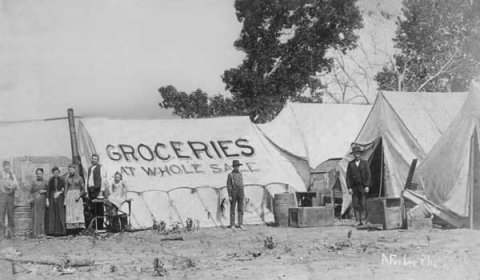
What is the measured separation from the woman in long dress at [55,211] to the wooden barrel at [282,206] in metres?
4.41

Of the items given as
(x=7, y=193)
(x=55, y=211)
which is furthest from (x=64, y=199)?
(x=7, y=193)

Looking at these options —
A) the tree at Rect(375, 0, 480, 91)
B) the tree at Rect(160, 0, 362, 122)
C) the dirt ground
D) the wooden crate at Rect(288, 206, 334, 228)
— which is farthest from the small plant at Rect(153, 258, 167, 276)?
the tree at Rect(375, 0, 480, 91)

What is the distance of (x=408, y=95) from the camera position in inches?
653

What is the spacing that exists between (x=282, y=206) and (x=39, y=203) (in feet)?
16.2

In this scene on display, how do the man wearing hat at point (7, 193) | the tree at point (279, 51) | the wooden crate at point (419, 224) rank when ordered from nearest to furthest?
the wooden crate at point (419, 224) → the man wearing hat at point (7, 193) → the tree at point (279, 51)

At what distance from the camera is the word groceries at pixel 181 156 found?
15.4 metres

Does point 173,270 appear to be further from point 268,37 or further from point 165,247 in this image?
point 268,37

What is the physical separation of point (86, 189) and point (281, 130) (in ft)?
18.6

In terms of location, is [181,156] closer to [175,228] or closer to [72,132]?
[175,228]

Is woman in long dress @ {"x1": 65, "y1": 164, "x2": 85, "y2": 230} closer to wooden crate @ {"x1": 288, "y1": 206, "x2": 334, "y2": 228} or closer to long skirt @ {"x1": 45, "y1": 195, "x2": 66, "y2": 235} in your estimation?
long skirt @ {"x1": 45, "y1": 195, "x2": 66, "y2": 235}

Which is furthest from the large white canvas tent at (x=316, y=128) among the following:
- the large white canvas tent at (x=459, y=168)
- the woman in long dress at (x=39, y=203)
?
the woman in long dress at (x=39, y=203)

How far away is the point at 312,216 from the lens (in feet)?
46.8

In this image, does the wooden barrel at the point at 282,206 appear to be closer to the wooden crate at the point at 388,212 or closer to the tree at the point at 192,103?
the wooden crate at the point at 388,212

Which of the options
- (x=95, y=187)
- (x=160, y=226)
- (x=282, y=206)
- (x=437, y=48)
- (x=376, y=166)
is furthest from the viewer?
(x=437, y=48)
